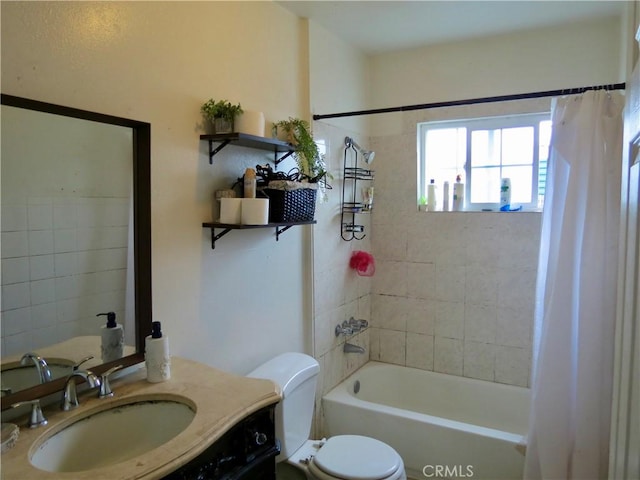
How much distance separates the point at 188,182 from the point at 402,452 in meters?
1.89

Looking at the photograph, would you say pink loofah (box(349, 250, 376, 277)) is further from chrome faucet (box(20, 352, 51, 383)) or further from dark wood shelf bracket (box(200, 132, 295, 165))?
chrome faucet (box(20, 352, 51, 383))

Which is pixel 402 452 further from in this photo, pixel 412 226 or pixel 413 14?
pixel 413 14

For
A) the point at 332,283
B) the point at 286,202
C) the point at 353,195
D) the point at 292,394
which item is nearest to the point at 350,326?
the point at 332,283

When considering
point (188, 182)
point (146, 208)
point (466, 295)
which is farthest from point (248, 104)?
point (466, 295)

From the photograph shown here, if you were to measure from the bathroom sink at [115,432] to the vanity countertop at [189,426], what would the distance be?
0.07 feet

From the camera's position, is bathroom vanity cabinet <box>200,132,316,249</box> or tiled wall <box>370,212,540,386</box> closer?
bathroom vanity cabinet <box>200,132,316,249</box>

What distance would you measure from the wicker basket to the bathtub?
1.27 meters

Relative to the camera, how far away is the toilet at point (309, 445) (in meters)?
1.89

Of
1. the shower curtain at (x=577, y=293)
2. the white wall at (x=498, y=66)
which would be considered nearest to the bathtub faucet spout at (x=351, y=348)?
the shower curtain at (x=577, y=293)

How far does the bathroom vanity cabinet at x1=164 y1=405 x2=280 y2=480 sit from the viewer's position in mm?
1153

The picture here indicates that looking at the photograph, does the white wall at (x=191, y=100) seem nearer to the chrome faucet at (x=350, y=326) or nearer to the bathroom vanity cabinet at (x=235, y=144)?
the bathroom vanity cabinet at (x=235, y=144)

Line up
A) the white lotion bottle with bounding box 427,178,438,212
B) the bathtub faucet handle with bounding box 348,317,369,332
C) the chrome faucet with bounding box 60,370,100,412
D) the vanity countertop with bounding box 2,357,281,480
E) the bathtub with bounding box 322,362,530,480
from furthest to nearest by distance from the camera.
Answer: the white lotion bottle with bounding box 427,178,438,212, the bathtub faucet handle with bounding box 348,317,369,332, the bathtub with bounding box 322,362,530,480, the chrome faucet with bounding box 60,370,100,412, the vanity countertop with bounding box 2,357,281,480

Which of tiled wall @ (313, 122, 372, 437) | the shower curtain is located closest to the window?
tiled wall @ (313, 122, 372, 437)

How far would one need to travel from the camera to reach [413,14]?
8.11ft
